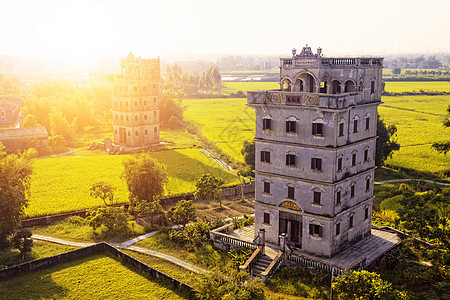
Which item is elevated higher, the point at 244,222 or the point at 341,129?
the point at 341,129

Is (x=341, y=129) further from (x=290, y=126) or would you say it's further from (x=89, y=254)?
(x=89, y=254)

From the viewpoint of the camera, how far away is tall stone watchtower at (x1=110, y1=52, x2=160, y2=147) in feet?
303

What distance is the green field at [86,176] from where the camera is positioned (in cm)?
5653

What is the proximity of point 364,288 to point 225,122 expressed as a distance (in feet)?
324

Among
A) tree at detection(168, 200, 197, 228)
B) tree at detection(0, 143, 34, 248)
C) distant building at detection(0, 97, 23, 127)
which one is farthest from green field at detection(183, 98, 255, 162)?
distant building at detection(0, 97, 23, 127)

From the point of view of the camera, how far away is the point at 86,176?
70.4 meters

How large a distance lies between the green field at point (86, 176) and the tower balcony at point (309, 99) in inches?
977

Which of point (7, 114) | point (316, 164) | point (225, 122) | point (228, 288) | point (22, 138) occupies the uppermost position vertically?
point (316, 164)

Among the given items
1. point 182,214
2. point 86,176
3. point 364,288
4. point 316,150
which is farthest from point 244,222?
point 86,176

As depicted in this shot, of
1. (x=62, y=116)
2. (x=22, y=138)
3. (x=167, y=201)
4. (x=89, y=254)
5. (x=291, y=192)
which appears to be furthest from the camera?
(x=62, y=116)

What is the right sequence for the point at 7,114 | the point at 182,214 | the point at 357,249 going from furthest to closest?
the point at 7,114 < the point at 182,214 < the point at 357,249

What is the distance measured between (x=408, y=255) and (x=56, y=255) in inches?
1269

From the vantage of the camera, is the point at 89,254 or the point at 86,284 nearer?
the point at 86,284

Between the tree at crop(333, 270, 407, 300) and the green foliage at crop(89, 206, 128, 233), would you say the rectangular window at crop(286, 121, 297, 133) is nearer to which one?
the tree at crop(333, 270, 407, 300)
